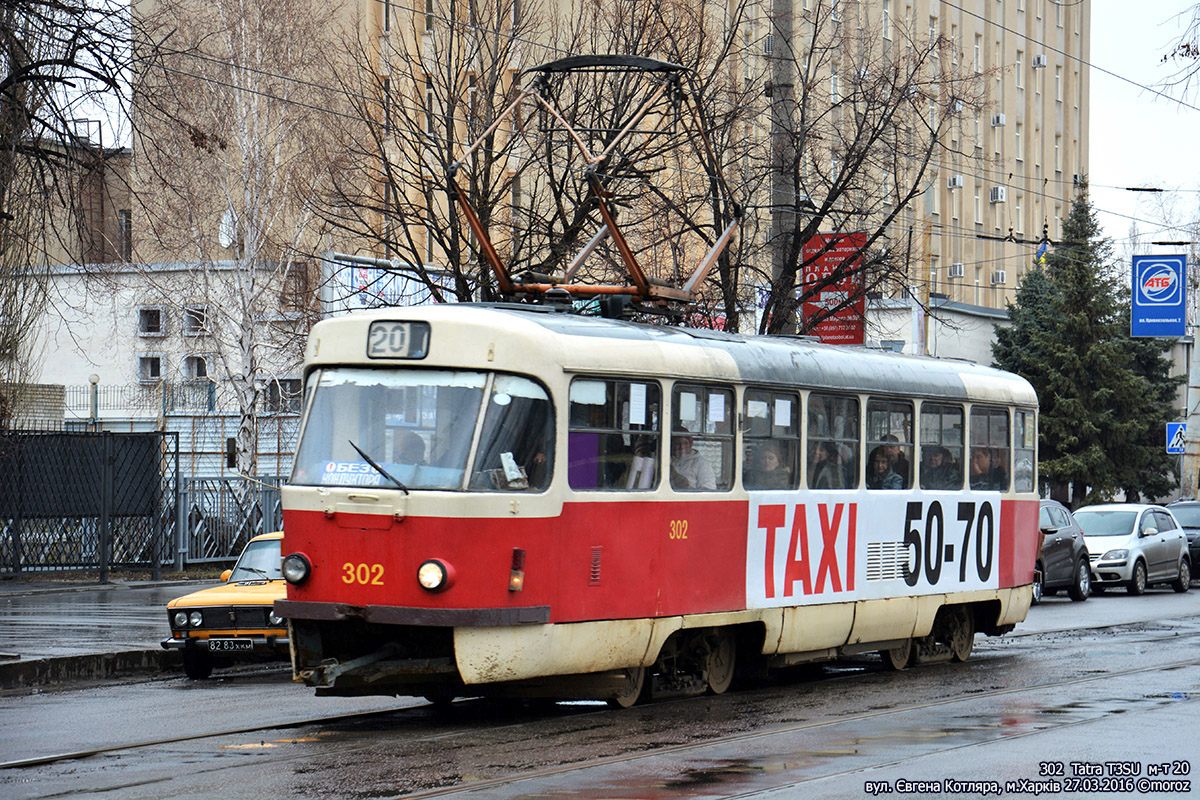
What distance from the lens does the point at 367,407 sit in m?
11.4

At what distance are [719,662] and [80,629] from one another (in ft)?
29.0

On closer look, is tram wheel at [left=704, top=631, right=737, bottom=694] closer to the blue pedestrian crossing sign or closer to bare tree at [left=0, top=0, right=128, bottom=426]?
bare tree at [left=0, top=0, right=128, bottom=426]

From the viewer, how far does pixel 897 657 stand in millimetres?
15930

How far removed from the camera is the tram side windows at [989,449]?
1684 centimetres

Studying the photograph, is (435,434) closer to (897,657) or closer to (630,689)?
(630,689)

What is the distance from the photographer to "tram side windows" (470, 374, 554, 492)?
1111cm

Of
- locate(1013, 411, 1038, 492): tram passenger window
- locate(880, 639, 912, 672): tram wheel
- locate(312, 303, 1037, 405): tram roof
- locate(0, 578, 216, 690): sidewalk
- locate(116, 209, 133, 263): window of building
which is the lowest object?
locate(0, 578, 216, 690): sidewalk

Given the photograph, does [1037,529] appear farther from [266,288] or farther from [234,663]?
[266,288]

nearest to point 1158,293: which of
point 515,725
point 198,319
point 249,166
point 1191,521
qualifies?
point 1191,521

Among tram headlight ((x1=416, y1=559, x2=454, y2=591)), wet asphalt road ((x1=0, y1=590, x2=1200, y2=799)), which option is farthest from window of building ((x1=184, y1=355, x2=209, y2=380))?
tram headlight ((x1=416, y1=559, x2=454, y2=591))

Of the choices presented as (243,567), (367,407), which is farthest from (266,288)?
(367,407)

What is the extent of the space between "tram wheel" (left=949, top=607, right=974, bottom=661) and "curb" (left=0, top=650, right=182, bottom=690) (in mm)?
7636

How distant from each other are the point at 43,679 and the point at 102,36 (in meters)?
5.82

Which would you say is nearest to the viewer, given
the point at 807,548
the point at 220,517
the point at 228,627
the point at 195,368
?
the point at 807,548
